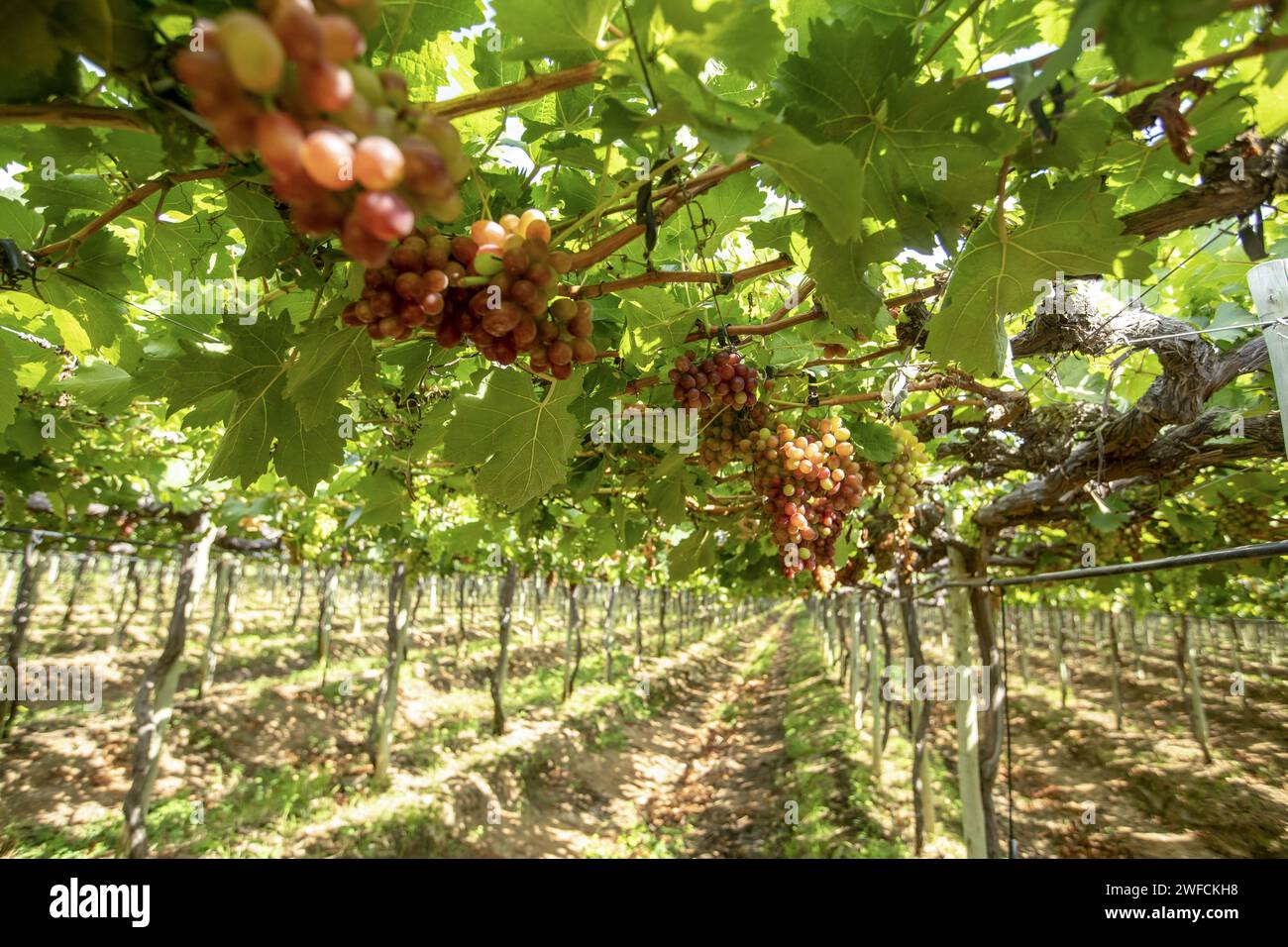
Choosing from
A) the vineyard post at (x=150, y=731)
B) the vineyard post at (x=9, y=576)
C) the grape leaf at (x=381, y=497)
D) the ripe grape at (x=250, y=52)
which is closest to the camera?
the ripe grape at (x=250, y=52)

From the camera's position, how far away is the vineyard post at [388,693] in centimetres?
1073

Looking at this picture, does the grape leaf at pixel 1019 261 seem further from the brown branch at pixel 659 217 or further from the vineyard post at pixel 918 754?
the vineyard post at pixel 918 754

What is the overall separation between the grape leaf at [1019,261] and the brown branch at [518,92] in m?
0.97

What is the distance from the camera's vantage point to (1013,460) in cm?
409

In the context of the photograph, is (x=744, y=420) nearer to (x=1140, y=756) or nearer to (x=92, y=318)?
(x=92, y=318)

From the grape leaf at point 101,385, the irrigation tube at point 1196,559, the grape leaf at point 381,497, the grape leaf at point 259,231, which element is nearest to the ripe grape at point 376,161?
the grape leaf at point 259,231

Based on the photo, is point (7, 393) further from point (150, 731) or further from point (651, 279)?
point (150, 731)

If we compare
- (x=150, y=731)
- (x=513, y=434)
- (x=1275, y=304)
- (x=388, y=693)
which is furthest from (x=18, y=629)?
(x=1275, y=304)

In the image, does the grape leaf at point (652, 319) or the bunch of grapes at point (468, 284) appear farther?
the grape leaf at point (652, 319)

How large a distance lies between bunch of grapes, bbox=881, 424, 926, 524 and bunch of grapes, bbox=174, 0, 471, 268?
10.7ft

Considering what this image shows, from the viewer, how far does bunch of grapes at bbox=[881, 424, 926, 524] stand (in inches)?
139

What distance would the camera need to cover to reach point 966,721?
600cm

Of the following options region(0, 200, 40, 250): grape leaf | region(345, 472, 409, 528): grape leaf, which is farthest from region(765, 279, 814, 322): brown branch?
region(345, 472, 409, 528): grape leaf

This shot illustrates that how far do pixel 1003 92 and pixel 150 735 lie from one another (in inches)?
363
